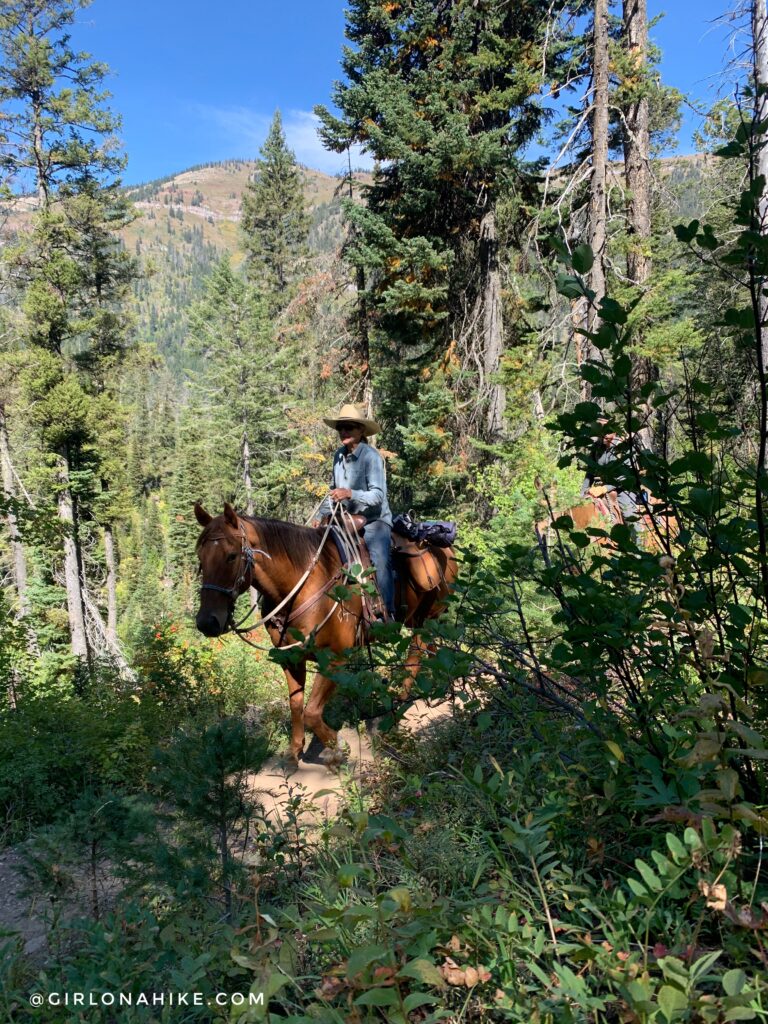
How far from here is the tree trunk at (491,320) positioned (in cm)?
1439

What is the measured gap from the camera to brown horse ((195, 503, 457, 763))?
4.62 metres

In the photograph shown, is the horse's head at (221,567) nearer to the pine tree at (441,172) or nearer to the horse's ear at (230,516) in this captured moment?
the horse's ear at (230,516)

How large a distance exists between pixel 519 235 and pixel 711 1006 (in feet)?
55.8

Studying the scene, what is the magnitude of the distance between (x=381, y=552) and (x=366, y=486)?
0.77 meters

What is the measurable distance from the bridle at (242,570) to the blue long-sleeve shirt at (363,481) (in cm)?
115

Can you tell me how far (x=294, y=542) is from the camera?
17.8 feet

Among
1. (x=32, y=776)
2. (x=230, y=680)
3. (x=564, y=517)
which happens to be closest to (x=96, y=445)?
(x=230, y=680)

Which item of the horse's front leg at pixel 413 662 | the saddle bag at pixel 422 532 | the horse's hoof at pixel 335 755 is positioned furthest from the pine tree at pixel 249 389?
the horse's front leg at pixel 413 662

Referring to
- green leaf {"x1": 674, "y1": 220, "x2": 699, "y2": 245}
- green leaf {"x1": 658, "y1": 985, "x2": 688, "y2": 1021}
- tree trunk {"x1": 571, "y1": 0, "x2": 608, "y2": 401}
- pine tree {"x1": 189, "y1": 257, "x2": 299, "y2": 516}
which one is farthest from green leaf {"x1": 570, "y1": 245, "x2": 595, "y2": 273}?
pine tree {"x1": 189, "y1": 257, "x2": 299, "y2": 516}

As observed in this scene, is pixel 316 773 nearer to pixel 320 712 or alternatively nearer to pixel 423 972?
pixel 320 712

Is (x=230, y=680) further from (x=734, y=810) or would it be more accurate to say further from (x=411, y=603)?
(x=734, y=810)

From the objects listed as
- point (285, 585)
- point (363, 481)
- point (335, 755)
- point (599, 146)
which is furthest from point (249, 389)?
point (335, 755)

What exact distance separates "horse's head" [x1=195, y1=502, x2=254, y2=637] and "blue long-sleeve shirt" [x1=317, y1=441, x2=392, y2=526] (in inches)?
49.9

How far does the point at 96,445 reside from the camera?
64.2 ft
